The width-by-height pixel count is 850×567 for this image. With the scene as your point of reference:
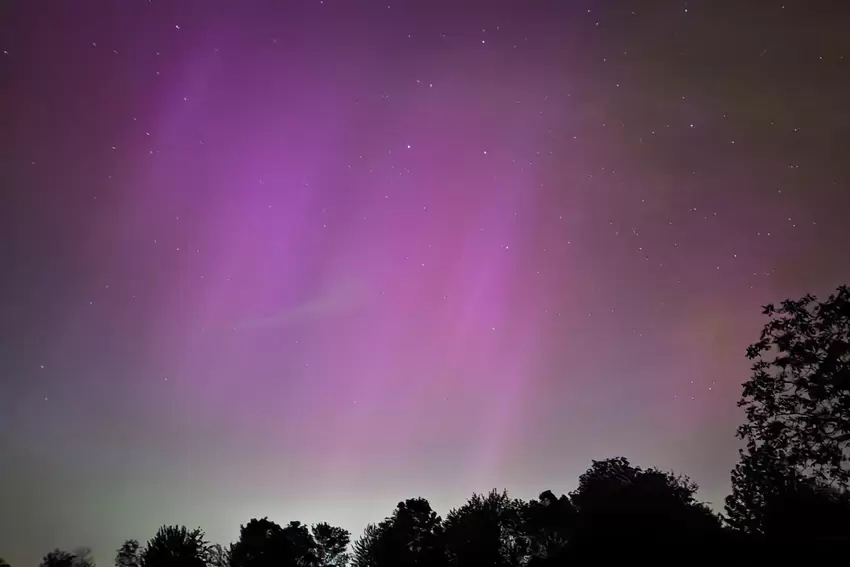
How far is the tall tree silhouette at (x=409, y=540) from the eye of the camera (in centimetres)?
6197

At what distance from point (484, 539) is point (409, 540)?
38.4 feet

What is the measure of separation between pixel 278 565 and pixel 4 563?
58950mm

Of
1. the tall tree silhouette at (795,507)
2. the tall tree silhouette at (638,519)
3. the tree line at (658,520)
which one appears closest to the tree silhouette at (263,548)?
the tree line at (658,520)

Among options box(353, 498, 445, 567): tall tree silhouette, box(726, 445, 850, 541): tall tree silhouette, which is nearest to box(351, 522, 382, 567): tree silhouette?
box(353, 498, 445, 567): tall tree silhouette

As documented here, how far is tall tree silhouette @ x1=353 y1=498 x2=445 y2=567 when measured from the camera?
203 feet

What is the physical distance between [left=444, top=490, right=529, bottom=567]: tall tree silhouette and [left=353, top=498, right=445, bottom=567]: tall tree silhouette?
6.18ft

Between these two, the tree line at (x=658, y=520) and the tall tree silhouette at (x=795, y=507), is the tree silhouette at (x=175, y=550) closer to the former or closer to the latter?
the tree line at (x=658, y=520)

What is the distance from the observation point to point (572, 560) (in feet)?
134

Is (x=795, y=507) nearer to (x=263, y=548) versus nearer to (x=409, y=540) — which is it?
(x=409, y=540)

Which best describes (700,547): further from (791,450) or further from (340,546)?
(340,546)

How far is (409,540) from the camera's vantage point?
64.5 metres

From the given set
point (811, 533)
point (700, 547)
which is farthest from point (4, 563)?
point (811, 533)

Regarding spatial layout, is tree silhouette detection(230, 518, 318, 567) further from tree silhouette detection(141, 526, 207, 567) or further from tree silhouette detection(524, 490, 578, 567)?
tree silhouette detection(524, 490, 578, 567)

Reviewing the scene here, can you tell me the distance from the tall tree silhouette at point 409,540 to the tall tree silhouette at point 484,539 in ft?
6.18
